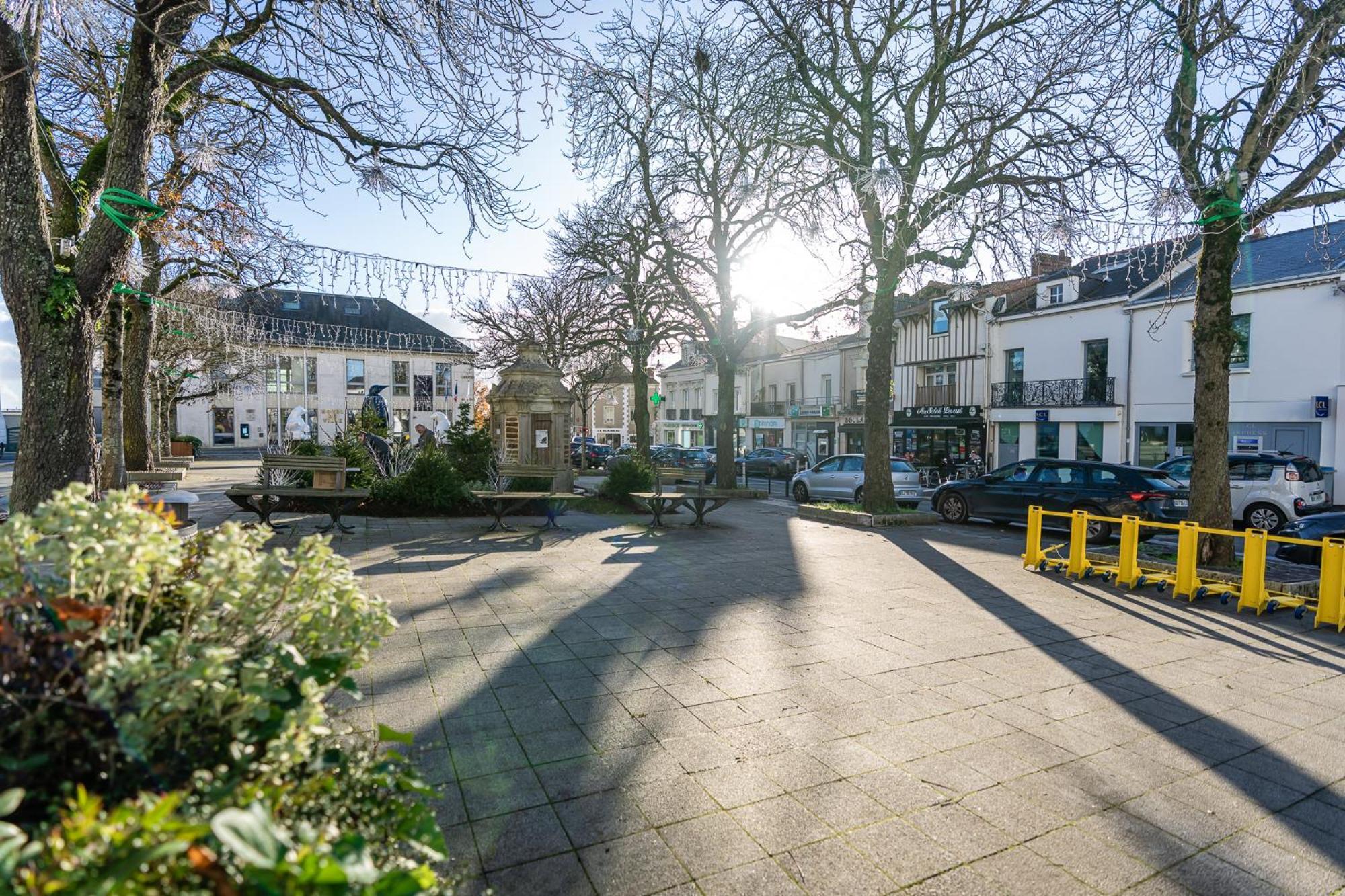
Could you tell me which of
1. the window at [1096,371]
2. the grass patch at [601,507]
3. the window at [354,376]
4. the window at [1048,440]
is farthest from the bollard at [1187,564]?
the window at [354,376]

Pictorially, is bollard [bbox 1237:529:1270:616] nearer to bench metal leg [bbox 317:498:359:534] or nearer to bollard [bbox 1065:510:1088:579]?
bollard [bbox 1065:510:1088:579]

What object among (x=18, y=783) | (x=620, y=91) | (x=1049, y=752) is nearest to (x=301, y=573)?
(x=18, y=783)

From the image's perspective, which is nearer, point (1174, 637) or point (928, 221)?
point (1174, 637)

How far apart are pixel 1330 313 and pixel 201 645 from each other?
2532 centimetres

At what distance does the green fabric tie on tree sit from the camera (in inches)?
213

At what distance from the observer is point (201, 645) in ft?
5.31

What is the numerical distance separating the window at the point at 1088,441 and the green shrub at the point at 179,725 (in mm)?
27649

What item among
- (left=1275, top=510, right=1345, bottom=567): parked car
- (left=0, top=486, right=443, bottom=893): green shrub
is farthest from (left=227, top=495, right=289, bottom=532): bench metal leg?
(left=1275, top=510, right=1345, bottom=567): parked car

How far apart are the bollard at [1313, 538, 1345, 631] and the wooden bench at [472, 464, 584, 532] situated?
8.25 meters

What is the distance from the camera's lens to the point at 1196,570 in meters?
7.06

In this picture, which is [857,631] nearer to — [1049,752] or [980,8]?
[1049,752]

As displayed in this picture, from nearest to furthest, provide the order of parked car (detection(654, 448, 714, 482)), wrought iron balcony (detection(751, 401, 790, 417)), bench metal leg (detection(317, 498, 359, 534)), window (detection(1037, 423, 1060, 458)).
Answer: bench metal leg (detection(317, 498, 359, 534)) < window (detection(1037, 423, 1060, 458)) < parked car (detection(654, 448, 714, 482)) < wrought iron balcony (detection(751, 401, 790, 417))

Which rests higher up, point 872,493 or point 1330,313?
point 1330,313

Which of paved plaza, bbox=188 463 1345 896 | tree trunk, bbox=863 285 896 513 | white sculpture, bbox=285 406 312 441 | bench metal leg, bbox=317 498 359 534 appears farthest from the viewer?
white sculpture, bbox=285 406 312 441
